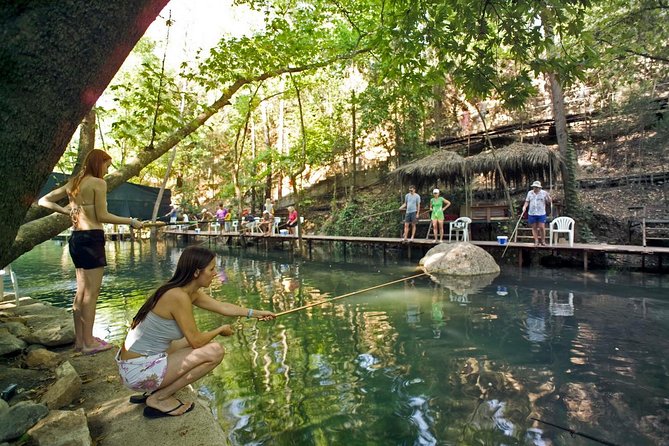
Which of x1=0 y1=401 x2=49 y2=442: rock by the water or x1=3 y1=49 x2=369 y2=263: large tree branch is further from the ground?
x1=3 y1=49 x2=369 y2=263: large tree branch

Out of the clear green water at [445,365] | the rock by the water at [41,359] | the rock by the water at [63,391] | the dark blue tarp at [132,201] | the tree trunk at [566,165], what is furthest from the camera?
the dark blue tarp at [132,201]

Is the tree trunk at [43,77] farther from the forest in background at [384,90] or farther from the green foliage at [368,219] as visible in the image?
the green foliage at [368,219]

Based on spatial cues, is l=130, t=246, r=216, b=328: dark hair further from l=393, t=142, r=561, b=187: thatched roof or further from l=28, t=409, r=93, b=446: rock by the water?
l=393, t=142, r=561, b=187: thatched roof

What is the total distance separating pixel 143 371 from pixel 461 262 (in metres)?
8.57

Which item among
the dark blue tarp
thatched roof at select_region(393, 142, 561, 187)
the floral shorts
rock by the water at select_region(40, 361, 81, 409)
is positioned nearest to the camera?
the floral shorts

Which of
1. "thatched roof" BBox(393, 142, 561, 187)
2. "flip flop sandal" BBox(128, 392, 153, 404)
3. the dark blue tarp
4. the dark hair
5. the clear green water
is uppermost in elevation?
"thatched roof" BBox(393, 142, 561, 187)

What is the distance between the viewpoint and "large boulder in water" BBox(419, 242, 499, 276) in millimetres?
9891

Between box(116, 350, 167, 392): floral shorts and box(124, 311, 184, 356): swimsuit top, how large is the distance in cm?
5

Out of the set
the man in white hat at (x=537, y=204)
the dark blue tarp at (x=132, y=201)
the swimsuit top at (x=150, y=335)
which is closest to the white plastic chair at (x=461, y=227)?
the man in white hat at (x=537, y=204)

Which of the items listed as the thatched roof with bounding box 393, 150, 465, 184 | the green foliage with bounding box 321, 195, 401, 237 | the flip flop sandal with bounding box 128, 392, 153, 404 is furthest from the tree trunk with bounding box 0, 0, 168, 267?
the green foliage with bounding box 321, 195, 401, 237

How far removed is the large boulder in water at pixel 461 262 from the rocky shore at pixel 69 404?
785 cm

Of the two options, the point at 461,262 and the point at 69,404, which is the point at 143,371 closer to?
the point at 69,404

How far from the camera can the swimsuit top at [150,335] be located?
8.59 feet

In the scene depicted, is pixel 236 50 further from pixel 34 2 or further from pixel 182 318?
pixel 34 2
